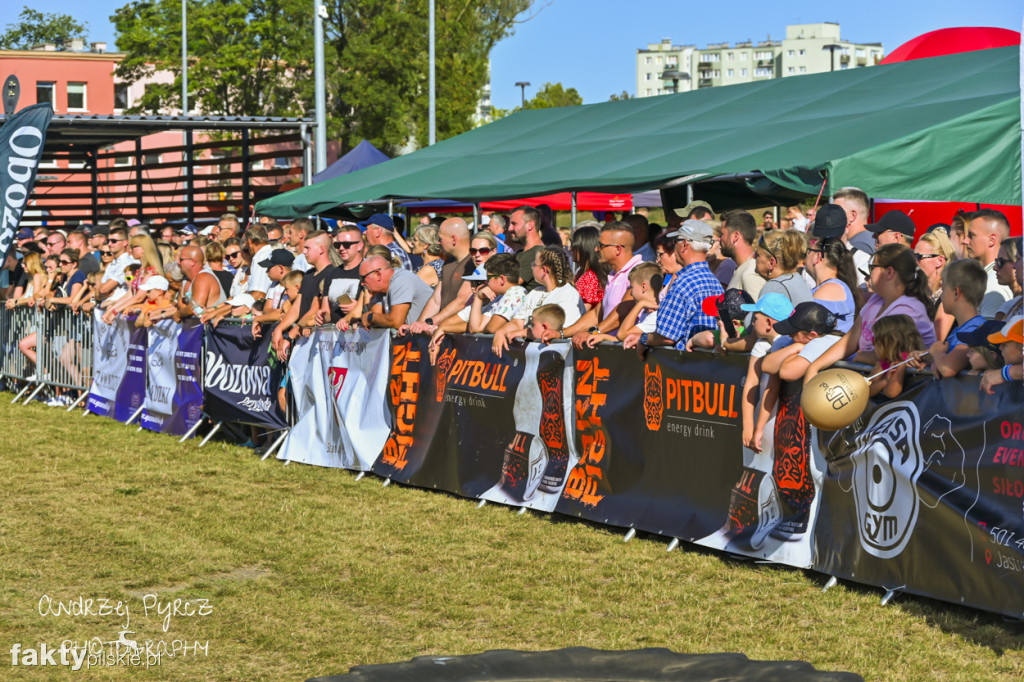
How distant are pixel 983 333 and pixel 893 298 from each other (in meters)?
0.82

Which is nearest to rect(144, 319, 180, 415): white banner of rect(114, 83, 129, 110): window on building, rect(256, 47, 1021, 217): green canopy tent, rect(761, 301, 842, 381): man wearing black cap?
rect(256, 47, 1021, 217): green canopy tent

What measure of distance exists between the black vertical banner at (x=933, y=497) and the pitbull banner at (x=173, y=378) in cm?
766

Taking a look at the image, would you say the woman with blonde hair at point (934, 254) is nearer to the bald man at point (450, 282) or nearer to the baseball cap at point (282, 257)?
the bald man at point (450, 282)

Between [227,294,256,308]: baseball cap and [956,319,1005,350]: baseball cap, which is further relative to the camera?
[227,294,256,308]: baseball cap

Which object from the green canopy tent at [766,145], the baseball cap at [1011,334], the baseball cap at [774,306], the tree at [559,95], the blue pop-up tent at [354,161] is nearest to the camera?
the baseball cap at [1011,334]

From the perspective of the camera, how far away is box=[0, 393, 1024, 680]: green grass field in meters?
5.75

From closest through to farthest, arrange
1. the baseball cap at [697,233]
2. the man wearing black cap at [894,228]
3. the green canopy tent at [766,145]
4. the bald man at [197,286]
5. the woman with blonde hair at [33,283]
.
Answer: the baseball cap at [697,233]
the man wearing black cap at [894,228]
the green canopy tent at [766,145]
the bald man at [197,286]
the woman with blonde hair at [33,283]

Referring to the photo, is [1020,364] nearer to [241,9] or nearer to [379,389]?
[379,389]

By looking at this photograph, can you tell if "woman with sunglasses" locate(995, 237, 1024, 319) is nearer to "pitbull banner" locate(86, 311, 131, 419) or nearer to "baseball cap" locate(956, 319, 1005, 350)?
"baseball cap" locate(956, 319, 1005, 350)

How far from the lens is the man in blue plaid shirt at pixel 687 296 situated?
777 centimetres

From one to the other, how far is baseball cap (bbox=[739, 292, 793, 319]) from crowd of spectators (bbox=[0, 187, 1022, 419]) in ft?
0.04

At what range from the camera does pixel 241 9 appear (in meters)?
47.6

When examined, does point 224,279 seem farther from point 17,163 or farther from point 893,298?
point 893,298

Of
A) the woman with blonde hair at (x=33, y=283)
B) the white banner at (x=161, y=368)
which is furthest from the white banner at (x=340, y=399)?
the woman with blonde hair at (x=33, y=283)
